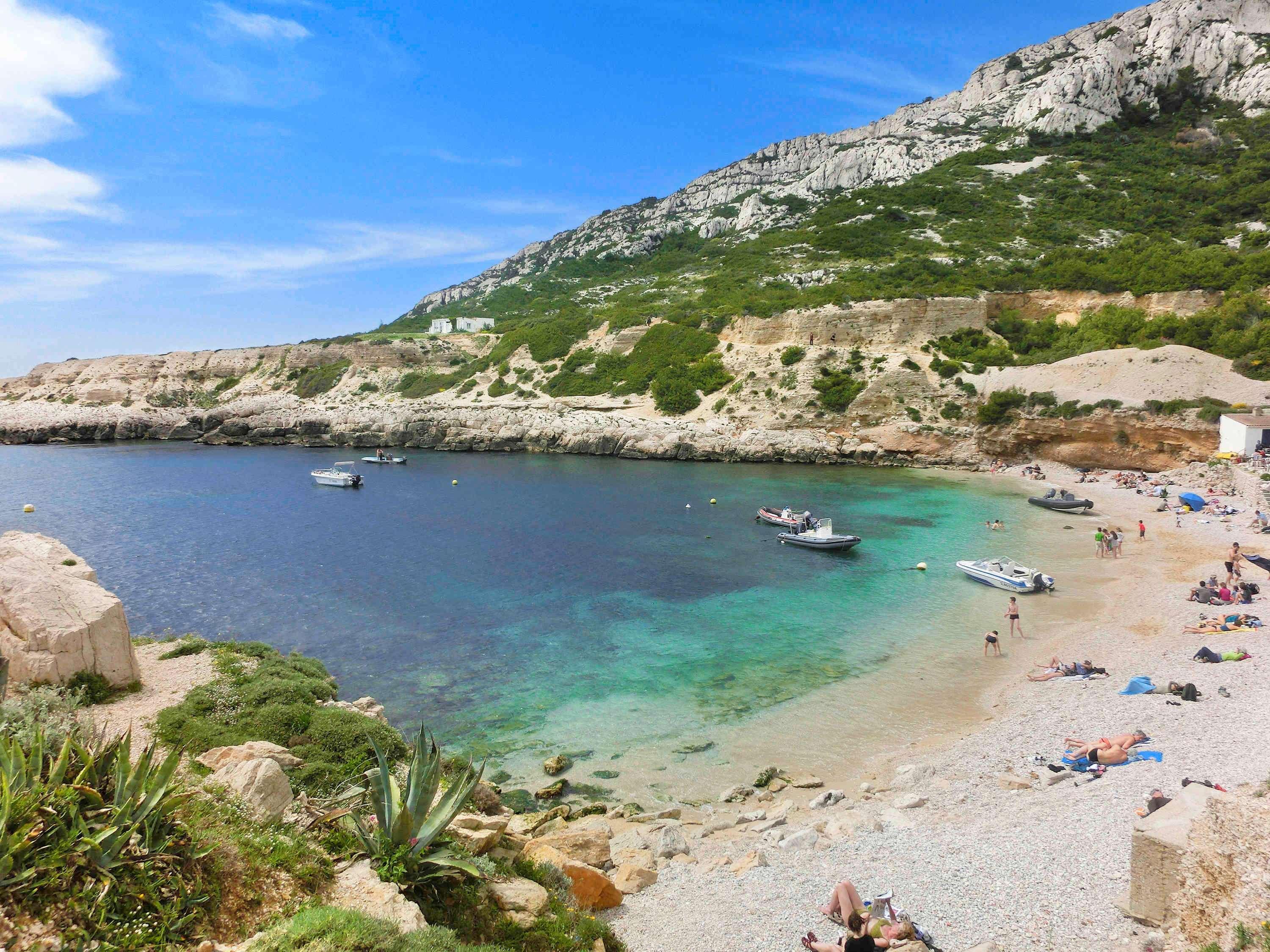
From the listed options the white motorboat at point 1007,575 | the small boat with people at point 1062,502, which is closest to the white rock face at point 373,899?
the white motorboat at point 1007,575

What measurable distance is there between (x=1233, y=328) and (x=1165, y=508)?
2304 cm

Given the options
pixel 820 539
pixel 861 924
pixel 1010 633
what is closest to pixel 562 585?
pixel 820 539

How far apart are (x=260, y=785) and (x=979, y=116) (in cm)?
13126

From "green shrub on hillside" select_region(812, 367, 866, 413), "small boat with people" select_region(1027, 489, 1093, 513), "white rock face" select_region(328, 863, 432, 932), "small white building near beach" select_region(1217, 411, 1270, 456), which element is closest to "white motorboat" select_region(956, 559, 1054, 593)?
"small boat with people" select_region(1027, 489, 1093, 513)

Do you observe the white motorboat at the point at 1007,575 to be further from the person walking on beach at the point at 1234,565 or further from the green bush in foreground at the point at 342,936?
the green bush in foreground at the point at 342,936

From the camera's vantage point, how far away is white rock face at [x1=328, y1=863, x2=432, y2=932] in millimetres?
5090

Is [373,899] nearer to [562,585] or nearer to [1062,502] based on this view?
[562,585]

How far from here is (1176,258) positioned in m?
55.1

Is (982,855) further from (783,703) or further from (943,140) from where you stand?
(943,140)

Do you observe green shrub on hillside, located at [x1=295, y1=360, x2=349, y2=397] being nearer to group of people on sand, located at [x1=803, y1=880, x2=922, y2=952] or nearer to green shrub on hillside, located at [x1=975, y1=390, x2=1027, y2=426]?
green shrub on hillside, located at [x1=975, y1=390, x2=1027, y2=426]

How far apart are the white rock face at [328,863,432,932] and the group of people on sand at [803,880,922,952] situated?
419 cm

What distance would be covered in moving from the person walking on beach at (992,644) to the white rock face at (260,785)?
17135 mm

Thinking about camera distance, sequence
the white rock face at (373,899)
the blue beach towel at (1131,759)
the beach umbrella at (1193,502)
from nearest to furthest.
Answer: the white rock face at (373,899)
the blue beach towel at (1131,759)
the beach umbrella at (1193,502)

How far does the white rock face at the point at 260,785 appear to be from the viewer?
6.04 metres
